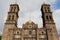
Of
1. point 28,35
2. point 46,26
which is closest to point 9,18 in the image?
point 28,35

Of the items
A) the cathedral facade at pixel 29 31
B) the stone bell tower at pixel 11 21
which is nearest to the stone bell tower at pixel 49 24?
the cathedral facade at pixel 29 31

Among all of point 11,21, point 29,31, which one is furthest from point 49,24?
point 11,21

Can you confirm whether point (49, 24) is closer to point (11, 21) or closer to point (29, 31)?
point (29, 31)

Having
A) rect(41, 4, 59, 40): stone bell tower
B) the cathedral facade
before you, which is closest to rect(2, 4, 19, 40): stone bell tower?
the cathedral facade

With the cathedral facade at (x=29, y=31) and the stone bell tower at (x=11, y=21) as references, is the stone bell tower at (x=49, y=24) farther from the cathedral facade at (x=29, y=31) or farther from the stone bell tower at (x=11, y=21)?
the stone bell tower at (x=11, y=21)

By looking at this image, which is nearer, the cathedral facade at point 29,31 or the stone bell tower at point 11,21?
the cathedral facade at point 29,31

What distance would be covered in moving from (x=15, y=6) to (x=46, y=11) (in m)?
7.69

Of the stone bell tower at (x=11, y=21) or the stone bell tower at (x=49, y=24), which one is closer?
the stone bell tower at (x=49, y=24)

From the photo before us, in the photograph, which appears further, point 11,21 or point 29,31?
point 11,21

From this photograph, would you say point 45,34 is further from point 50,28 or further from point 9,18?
point 9,18

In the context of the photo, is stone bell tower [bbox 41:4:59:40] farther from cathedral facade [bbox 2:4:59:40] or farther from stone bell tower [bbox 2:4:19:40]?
stone bell tower [bbox 2:4:19:40]

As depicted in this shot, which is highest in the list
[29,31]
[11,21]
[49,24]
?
[11,21]

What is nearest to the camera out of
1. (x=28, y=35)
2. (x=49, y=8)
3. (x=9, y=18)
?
(x=28, y=35)

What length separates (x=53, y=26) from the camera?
27.2 meters
